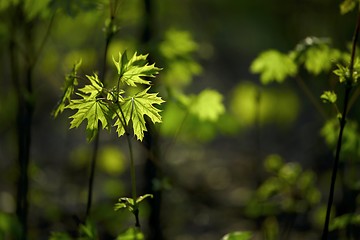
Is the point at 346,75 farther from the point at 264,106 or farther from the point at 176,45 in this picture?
the point at 264,106

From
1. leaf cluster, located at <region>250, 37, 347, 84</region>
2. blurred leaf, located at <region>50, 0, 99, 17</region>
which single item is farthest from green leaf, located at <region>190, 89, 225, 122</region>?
blurred leaf, located at <region>50, 0, 99, 17</region>

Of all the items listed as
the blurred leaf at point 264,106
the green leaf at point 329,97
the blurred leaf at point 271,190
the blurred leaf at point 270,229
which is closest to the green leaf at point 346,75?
the green leaf at point 329,97

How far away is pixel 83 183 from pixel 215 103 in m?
2.09

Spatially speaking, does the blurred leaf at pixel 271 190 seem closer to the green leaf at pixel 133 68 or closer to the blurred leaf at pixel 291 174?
the blurred leaf at pixel 291 174

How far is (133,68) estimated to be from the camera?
1.74 metres

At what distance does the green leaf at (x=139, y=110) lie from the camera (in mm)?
1754

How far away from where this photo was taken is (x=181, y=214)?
A: 421 cm

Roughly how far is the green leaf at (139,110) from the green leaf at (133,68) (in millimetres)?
53

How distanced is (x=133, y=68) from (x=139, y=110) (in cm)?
13

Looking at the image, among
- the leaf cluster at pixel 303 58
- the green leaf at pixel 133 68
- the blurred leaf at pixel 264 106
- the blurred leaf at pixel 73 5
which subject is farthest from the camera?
the blurred leaf at pixel 264 106

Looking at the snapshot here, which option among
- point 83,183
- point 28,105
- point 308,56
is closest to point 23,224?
point 28,105

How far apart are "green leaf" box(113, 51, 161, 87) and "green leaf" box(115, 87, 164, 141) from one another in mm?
53

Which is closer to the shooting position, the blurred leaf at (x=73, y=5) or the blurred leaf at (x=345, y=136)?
the blurred leaf at (x=73, y=5)

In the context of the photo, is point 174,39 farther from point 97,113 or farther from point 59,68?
point 59,68
